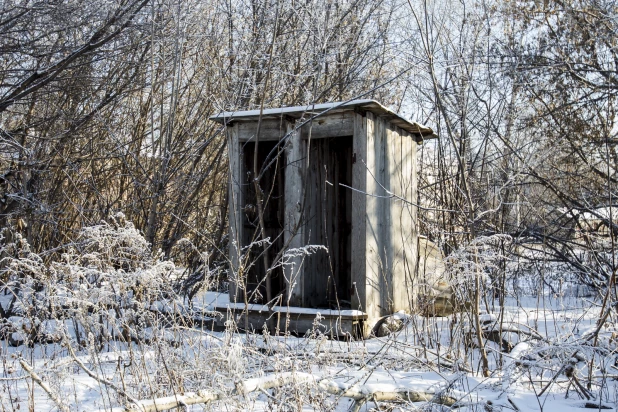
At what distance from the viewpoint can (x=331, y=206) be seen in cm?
606

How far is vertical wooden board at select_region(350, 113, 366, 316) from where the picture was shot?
196 inches

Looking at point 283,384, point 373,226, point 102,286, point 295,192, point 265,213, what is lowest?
point 283,384

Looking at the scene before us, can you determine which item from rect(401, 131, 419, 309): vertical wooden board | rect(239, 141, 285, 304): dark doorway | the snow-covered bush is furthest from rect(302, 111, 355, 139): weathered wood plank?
the snow-covered bush

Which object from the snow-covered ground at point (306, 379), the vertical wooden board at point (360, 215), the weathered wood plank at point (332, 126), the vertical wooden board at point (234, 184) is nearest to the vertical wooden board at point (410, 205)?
the vertical wooden board at point (360, 215)

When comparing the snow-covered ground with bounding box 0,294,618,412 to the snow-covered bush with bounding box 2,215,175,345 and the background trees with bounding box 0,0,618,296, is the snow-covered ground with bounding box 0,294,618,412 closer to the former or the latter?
the snow-covered bush with bounding box 2,215,175,345

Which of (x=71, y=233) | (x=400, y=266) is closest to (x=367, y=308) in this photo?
(x=400, y=266)

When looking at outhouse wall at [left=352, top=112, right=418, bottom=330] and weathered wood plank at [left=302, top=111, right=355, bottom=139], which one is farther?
weathered wood plank at [left=302, top=111, right=355, bottom=139]

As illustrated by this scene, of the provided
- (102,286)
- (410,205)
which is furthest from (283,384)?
(410,205)

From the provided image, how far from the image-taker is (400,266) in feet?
17.9

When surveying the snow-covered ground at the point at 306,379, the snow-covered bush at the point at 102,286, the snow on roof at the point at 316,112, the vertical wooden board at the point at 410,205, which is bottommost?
the snow-covered ground at the point at 306,379

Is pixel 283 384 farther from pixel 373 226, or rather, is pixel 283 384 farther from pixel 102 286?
pixel 373 226

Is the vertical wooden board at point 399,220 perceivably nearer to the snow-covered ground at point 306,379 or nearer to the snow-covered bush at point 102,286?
the snow-covered ground at point 306,379

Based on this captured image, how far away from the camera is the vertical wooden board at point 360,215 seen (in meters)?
4.98

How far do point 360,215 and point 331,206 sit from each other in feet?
3.47
